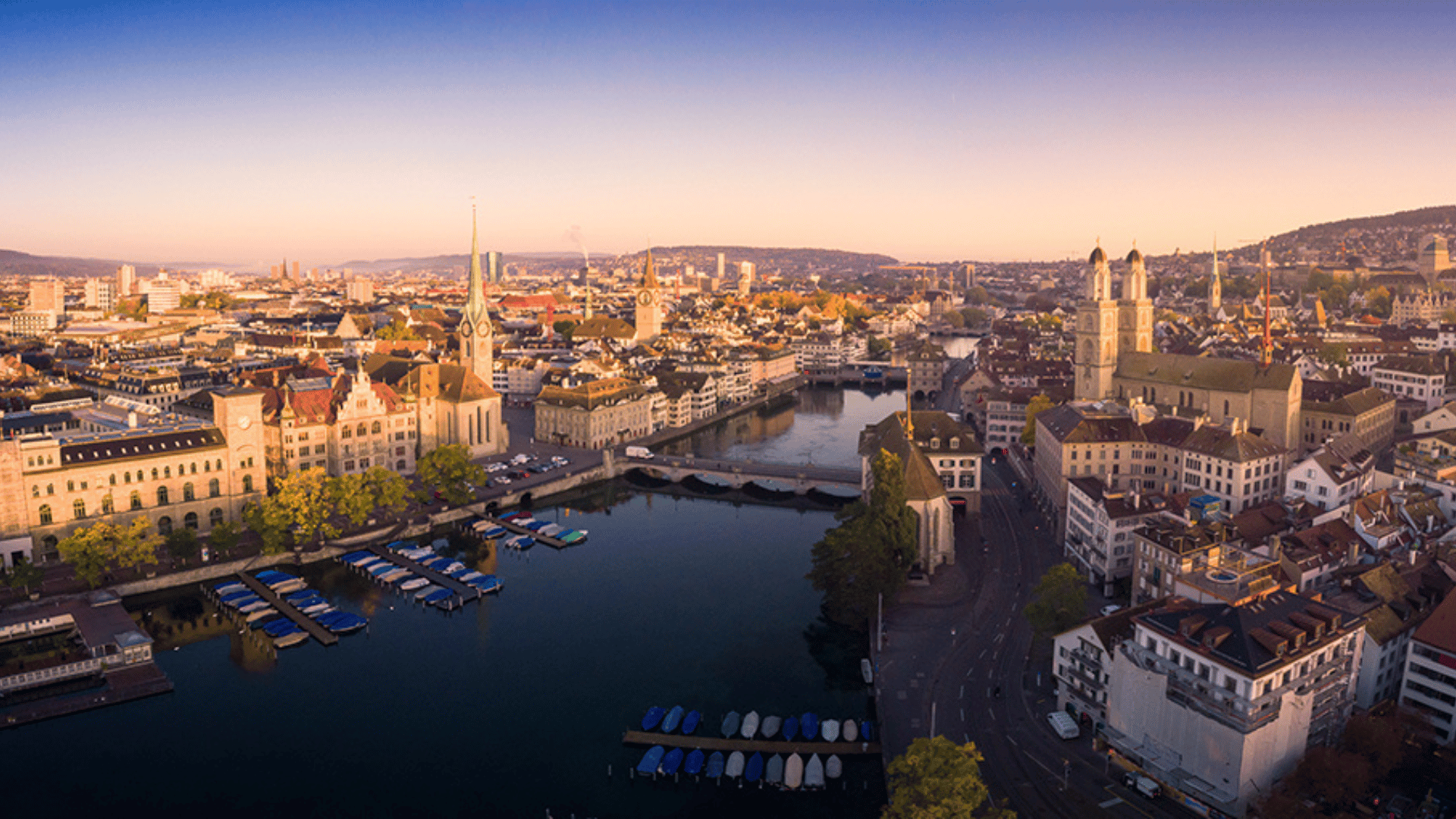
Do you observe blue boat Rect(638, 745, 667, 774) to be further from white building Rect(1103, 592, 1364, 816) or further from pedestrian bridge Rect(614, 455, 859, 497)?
pedestrian bridge Rect(614, 455, 859, 497)

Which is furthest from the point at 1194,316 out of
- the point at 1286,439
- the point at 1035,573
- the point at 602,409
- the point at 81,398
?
the point at 81,398

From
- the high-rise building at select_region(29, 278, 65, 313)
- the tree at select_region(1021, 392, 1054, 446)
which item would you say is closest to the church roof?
the tree at select_region(1021, 392, 1054, 446)

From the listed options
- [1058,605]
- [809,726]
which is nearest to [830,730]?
[809,726]

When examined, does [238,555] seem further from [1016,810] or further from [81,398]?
[1016,810]

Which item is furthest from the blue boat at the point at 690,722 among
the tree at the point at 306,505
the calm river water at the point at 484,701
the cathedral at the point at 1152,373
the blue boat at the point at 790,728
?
the cathedral at the point at 1152,373

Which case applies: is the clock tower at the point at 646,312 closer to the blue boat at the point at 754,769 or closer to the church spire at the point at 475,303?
the church spire at the point at 475,303

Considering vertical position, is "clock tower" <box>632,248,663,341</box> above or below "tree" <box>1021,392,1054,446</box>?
above
